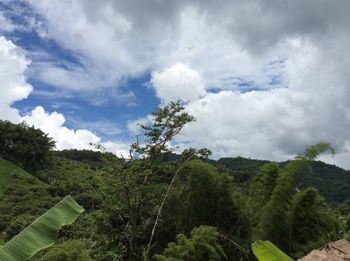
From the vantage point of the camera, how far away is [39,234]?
226 inches

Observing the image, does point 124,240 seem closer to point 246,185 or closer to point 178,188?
point 178,188

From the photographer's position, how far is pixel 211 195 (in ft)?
37.3

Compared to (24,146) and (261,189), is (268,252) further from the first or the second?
(24,146)

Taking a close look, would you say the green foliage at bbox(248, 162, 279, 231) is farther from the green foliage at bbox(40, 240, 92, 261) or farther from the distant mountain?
the distant mountain

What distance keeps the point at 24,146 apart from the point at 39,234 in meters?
57.6

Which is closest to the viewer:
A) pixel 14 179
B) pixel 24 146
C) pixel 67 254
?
pixel 67 254

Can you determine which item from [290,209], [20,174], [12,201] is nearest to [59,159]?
[20,174]

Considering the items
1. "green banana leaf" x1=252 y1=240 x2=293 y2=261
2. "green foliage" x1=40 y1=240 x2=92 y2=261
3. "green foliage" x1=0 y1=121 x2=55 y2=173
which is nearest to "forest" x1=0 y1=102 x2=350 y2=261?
"green foliage" x1=40 y1=240 x2=92 y2=261

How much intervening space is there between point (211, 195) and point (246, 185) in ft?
7.03

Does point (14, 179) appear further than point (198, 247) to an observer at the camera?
Yes

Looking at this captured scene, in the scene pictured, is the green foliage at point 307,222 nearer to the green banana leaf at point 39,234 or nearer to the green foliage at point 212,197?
the green foliage at point 212,197

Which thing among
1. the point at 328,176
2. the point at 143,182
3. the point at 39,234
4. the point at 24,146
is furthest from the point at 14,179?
the point at 39,234

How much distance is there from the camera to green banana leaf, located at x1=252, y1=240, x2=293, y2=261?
486 centimetres

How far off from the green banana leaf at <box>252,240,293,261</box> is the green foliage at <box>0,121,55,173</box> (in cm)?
5871
